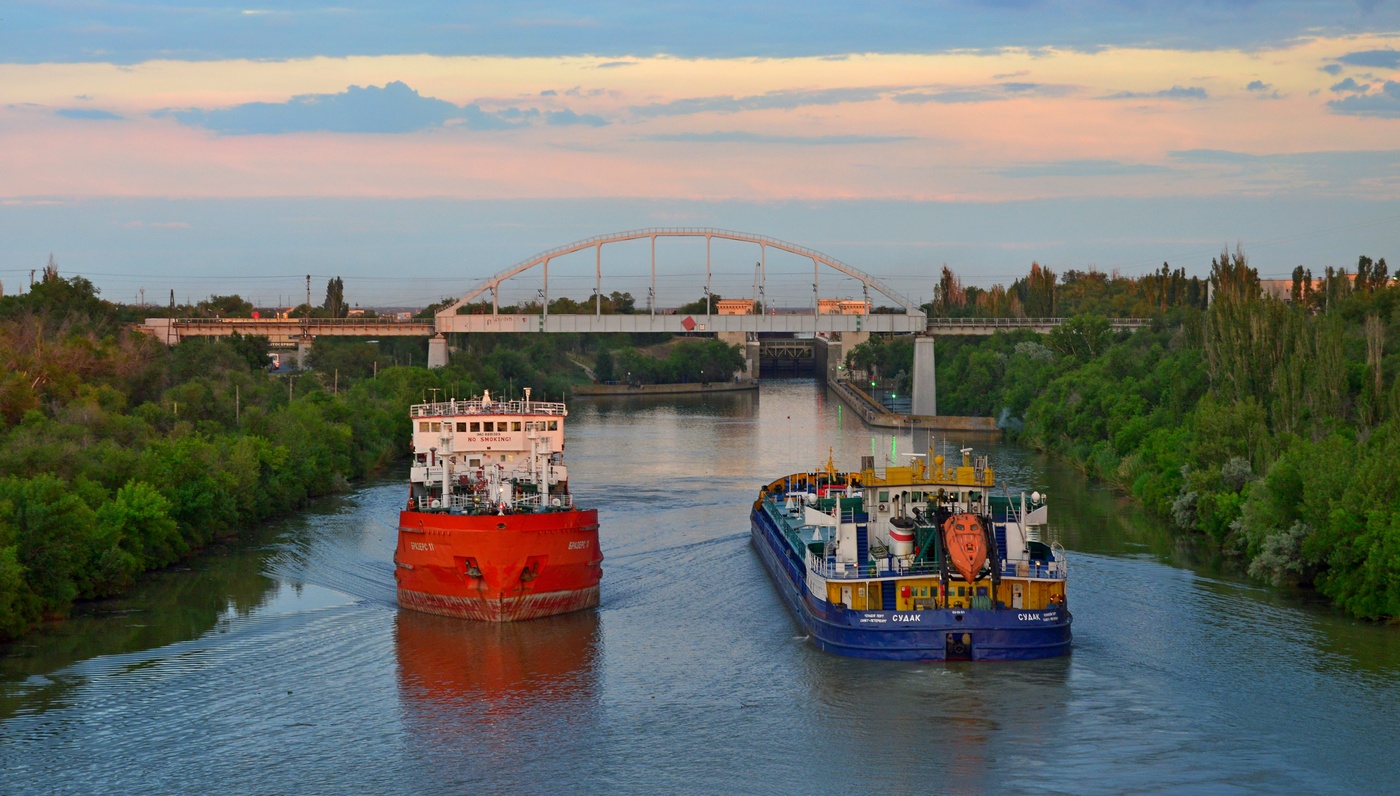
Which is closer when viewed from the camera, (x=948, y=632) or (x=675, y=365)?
(x=948, y=632)

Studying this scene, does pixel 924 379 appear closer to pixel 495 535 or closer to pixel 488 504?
pixel 488 504

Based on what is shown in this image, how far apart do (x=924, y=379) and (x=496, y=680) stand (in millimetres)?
65841

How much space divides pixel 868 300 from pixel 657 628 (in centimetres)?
Answer: 6878

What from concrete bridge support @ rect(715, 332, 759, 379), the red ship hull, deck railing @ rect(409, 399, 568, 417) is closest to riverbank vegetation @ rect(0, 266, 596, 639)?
deck railing @ rect(409, 399, 568, 417)

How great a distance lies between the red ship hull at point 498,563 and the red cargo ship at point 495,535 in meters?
0.02

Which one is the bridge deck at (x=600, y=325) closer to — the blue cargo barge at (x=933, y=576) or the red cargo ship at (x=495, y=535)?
the red cargo ship at (x=495, y=535)

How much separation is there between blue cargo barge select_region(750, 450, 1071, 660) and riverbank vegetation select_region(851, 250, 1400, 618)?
648 cm

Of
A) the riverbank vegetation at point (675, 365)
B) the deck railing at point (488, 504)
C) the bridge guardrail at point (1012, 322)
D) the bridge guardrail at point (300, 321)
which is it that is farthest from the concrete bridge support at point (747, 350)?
the deck railing at point (488, 504)

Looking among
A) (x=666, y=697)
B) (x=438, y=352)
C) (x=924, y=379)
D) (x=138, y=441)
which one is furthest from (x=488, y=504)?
(x=438, y=352)

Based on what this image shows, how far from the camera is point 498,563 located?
29562 millimetres

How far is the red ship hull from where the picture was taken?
96.8 feet

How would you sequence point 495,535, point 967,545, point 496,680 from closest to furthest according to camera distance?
point 967,545 → point 496,680 → point 495,535

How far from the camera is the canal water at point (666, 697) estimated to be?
21.2 m

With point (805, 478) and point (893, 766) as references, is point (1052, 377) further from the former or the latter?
point (893, 766)
